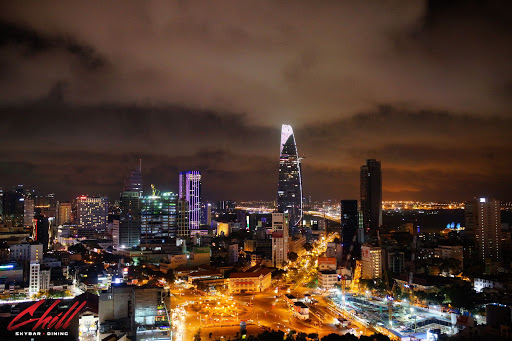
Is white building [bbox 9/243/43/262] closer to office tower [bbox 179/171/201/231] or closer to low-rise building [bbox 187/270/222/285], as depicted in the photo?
low-rise building [bbox 187/270/222/285]

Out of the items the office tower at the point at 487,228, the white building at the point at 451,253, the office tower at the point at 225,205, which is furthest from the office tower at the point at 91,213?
the office tower at the point at 225,205

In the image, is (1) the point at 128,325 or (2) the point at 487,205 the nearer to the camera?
(1) the point at 128,325

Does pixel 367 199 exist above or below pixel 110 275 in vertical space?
above

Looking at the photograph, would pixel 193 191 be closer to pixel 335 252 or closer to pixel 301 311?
pixel 335 252

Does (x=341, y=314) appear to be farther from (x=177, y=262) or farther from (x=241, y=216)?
(x=241, y=216)

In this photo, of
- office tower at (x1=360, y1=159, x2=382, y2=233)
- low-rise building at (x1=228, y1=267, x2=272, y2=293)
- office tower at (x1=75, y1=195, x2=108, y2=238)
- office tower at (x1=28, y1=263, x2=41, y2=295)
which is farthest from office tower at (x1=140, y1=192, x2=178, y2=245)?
A: office tower at (x1=360, y1=159, x2=382, y2=233)

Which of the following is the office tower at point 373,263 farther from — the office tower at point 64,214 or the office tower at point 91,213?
the office tower at point 64,214

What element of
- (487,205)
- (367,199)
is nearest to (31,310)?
(487,205)
